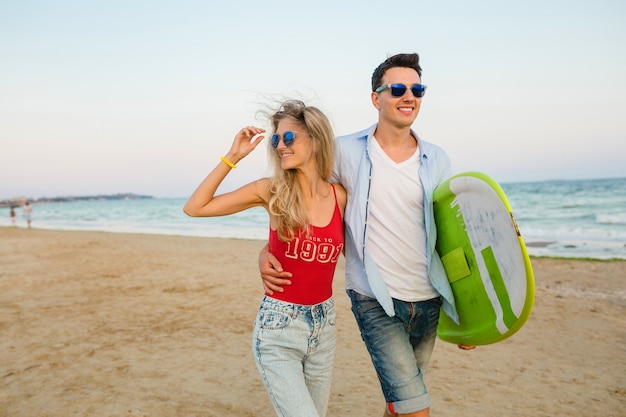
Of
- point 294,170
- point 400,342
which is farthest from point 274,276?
point 400,342

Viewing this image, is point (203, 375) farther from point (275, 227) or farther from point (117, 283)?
point (117, 283)

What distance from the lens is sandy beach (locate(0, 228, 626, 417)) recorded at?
416cm

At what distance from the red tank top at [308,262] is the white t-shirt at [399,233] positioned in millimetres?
367

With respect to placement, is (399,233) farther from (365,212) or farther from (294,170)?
(294,170)

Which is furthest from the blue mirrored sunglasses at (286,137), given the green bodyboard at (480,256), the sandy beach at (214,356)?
the sandy beach at (214,356)

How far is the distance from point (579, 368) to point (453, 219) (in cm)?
318

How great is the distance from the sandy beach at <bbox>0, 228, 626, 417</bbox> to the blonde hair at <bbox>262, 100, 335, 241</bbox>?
2.28m

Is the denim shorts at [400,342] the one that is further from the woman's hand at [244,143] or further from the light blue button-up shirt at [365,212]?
the woman's hand at [244,143]

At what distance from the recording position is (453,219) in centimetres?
300

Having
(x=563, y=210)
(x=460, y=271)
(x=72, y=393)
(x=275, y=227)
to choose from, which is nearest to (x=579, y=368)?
(x=460, y=271)

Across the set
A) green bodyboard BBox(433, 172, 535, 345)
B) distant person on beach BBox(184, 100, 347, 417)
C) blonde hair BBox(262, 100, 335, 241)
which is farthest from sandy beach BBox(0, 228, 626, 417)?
blonde hair BBox(262, 100, 335, 241)

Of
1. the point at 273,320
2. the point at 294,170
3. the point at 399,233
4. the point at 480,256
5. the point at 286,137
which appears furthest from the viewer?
the point at 480,256

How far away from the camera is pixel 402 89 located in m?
2.81

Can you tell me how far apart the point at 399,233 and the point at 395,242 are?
5 cm
